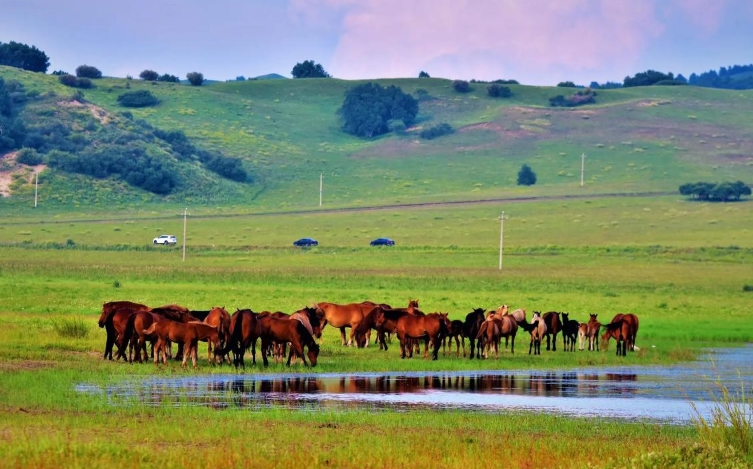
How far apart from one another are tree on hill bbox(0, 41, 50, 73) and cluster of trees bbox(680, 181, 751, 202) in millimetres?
106565

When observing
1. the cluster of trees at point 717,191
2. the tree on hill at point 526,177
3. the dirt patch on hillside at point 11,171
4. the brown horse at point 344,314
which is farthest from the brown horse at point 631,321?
the tree on hill at point 526,177

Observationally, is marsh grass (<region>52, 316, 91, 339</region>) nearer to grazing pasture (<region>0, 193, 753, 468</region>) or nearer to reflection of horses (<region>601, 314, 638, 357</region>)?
grazing pasture (<region>0, 193, 753, 468</region>)

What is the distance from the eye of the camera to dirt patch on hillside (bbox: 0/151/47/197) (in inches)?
4845

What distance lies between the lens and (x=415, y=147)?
6668 inches

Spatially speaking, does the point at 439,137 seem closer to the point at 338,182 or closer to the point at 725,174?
the point at 338,182

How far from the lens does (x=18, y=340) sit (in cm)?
2972

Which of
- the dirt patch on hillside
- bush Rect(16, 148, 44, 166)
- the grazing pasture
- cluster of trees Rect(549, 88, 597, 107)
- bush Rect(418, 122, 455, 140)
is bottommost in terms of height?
the grazing pasture

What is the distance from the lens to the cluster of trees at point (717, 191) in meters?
124

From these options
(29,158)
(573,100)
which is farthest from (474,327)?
(573,100)

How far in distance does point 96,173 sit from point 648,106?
91.7 meters

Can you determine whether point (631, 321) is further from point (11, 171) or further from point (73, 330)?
point (11, 171)

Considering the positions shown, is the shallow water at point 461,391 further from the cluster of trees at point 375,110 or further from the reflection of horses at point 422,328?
the cluster of trees at point 375,110

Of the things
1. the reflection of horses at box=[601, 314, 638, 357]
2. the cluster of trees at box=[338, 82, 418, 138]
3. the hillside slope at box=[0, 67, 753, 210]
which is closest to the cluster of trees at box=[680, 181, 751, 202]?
the hillside slope at box=[0, 67, 753, 210]

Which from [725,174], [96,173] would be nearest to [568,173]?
[725,174]
